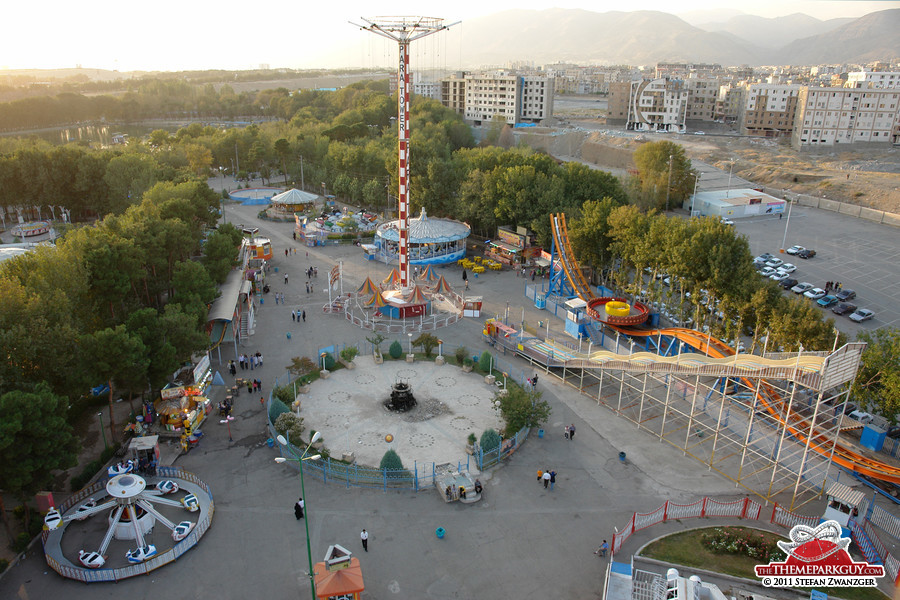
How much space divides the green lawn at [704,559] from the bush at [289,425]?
51.3 ft

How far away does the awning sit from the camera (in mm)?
22188

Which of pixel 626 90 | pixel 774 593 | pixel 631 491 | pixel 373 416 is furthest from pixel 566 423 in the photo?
pixel 626 90

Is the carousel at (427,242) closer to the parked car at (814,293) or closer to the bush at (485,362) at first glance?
the bush at (485,362)

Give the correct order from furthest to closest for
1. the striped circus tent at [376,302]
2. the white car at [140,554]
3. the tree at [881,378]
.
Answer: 1. the striped circus tent at [376,302]
2. the tree at [881,378]
3. the white car at [140,554]

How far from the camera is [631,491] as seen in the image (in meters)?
24.6

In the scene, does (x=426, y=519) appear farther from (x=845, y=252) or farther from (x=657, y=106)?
(x=657, y=106)

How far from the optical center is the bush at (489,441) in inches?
1030

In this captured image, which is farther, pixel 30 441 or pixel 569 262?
pixel 569 262

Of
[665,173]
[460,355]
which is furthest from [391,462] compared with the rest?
[665,173]

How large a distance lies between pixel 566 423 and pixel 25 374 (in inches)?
945

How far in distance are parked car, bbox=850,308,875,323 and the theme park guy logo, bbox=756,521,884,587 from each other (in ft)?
112

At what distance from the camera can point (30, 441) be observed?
20047 mm

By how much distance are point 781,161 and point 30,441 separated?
122 meters

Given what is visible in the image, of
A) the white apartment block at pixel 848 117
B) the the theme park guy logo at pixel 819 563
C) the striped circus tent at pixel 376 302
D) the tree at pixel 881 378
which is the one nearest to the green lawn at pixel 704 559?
the the theme park guy logo at pixel 819 563
